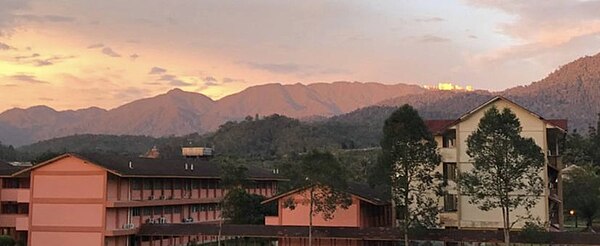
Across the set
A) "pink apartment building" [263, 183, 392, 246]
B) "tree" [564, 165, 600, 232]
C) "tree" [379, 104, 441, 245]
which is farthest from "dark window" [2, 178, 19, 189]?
"tree" [564, 165, 600, 232]

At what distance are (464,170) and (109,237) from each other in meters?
21.5

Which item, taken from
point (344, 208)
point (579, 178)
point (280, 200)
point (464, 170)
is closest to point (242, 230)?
point (280, 200)

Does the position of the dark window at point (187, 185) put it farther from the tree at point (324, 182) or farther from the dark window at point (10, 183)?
the tree at point (324, 182)

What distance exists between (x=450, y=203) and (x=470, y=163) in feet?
9.59

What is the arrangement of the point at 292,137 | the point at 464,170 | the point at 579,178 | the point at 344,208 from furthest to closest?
the point at 292,137
the point at 579,178
the point at 464,170
the point at 344,208

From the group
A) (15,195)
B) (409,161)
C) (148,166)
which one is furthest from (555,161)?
(15,195)

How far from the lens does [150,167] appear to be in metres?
43.4

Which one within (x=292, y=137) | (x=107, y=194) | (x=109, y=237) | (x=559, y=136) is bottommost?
(x=109, y=237)

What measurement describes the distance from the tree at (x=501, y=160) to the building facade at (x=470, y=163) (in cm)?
484

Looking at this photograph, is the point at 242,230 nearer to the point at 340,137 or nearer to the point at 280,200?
the point at 280,200

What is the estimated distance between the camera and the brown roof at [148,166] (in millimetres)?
39375

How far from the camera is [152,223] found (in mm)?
41656

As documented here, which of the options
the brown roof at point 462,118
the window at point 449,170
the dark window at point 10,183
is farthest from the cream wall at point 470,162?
the dark window at point 10,183

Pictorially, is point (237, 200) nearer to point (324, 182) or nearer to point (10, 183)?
point (324, 182)
